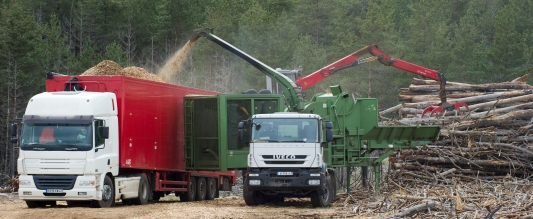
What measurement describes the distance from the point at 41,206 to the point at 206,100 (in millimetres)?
6420

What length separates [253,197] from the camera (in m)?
23.1

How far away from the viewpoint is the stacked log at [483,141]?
83.8 feet

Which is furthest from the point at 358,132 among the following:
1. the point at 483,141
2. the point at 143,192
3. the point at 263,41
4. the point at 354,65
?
the point at 263,41

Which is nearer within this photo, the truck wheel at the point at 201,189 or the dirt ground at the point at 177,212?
the dirt ground at the point at 177,212

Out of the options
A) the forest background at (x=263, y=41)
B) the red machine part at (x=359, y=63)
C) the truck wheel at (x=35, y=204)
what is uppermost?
the forest background at (x=263, y=41)

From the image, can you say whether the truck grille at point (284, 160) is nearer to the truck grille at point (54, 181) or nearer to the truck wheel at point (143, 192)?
the truck wheel at point (143, 192)

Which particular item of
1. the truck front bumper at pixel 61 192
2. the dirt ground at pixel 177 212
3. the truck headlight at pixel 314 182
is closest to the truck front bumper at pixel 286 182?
the truck headlight at pixel 314 182

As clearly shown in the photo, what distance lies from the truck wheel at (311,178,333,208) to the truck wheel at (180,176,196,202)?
20.2 feet

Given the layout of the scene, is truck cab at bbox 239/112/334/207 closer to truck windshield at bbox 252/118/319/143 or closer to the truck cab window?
truck windshield at bbox 252/118/319/143

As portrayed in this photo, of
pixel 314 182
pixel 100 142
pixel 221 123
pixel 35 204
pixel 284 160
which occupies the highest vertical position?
pixel 221 123

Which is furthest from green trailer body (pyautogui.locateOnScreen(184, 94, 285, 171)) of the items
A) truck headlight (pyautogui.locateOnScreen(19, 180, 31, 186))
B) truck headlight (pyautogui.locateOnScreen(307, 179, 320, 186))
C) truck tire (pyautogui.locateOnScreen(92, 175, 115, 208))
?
truck headlight (pyautogui.locateOnScreen(19, 180, 31, 186))

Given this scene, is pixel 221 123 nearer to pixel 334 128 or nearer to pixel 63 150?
pixel 334 128

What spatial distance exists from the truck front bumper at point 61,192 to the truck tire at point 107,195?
0.50 m

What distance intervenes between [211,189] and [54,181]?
9.35 meters
